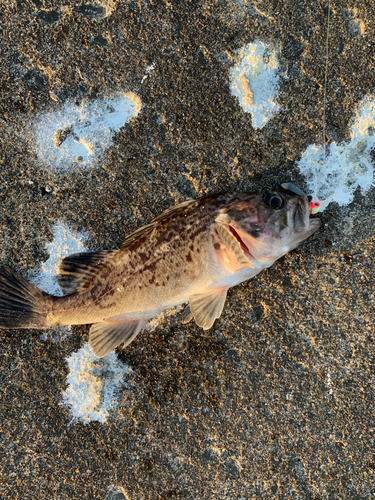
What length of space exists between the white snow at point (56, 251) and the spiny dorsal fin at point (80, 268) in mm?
103

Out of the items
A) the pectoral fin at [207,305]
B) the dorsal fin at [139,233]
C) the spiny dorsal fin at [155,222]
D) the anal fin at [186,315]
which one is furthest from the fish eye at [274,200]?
the anal fin at [186,315]

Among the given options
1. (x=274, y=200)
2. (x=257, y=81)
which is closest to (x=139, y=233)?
(x=274, y=200)

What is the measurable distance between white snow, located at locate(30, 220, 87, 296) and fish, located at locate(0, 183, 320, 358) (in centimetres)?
16

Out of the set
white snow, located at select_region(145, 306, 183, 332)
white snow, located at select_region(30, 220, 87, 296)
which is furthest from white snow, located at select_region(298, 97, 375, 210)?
white snow, located at select_region(30, 220, 87, 296)

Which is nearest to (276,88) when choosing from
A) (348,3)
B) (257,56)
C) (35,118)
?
(257,56)

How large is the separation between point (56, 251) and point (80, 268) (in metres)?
0.35

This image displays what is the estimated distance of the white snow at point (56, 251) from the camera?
128 inches

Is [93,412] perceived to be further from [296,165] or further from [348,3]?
[348,3]

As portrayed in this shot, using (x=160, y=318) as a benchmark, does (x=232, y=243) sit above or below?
above

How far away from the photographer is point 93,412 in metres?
3.23

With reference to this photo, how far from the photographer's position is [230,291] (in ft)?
10.6

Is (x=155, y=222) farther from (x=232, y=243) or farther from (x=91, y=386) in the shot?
(x=91, y=386)

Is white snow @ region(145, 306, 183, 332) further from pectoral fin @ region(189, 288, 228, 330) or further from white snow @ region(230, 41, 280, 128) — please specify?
white snow @ region(230, 41, 280, 128)

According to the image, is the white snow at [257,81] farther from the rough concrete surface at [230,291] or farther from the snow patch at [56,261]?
the snow patch at [56,261]
